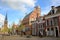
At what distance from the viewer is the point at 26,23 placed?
2559 inches

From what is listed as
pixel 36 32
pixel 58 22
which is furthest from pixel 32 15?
pixel 58 22

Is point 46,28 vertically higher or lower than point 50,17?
lower

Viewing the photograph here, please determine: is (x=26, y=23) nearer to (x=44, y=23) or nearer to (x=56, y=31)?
(x=44, y=23)

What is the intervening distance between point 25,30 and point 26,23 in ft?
11.1

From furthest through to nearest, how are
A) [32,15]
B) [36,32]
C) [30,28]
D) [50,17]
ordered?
[32,15] < [30,28] < [36,32] < [50,17]

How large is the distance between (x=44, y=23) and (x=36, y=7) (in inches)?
828

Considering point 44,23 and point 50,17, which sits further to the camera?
point 44,23

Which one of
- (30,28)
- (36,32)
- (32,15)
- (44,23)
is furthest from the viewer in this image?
(32,15)

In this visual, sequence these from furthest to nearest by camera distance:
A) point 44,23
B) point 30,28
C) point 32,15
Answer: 1. point 32,15
2. point 30,28
3. point 44,23

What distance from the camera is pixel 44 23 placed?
152 ft

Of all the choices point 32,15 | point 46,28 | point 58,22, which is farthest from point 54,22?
point 32,15

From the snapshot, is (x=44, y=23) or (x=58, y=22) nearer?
(x=58, y=22)

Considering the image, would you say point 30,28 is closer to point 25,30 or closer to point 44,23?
point 25,30

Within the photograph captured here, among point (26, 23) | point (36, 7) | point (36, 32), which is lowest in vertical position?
point (36, 32)
